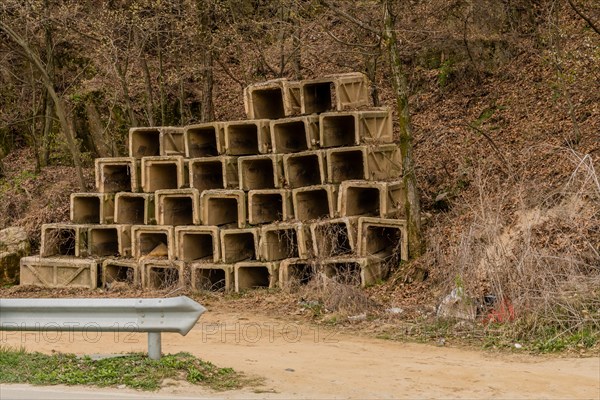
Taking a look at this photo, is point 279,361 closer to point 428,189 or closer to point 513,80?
point 428,189

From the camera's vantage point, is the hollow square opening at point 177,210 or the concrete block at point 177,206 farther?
the hollow square opening at point 177,210

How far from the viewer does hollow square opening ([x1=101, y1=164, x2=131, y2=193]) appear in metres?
15.1

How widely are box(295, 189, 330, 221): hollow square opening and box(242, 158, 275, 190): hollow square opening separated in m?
0.70

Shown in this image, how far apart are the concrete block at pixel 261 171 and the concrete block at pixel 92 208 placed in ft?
8.69

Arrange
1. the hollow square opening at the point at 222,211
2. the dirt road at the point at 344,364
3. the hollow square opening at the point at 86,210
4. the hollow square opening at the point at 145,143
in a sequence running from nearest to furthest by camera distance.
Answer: the dirt road at the point at 344,364
the hollow square opening at the point at 222,211
the hollow square opening at the point at 145,143
the hollow square opening at the point at 86,210

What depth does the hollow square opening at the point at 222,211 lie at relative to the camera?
13945mm

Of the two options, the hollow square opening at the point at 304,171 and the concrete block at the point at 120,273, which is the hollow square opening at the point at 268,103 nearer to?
the hollow square opening at the point at 304,171

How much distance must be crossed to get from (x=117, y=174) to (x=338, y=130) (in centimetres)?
408

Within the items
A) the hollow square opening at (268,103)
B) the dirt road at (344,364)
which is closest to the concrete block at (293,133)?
the hollow square opening at (268,103)

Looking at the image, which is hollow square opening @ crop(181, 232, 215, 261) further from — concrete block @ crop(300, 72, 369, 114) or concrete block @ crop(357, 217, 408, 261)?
concrete block @ crop(300, 72, 369, 114)

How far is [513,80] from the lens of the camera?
18.4 metres

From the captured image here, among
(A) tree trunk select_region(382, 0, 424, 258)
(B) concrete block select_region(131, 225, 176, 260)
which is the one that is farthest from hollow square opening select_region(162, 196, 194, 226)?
(A) tree trunk select_region(382, 0, 424, 258)

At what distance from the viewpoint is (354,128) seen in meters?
14.1

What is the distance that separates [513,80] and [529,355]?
10.4 meters
